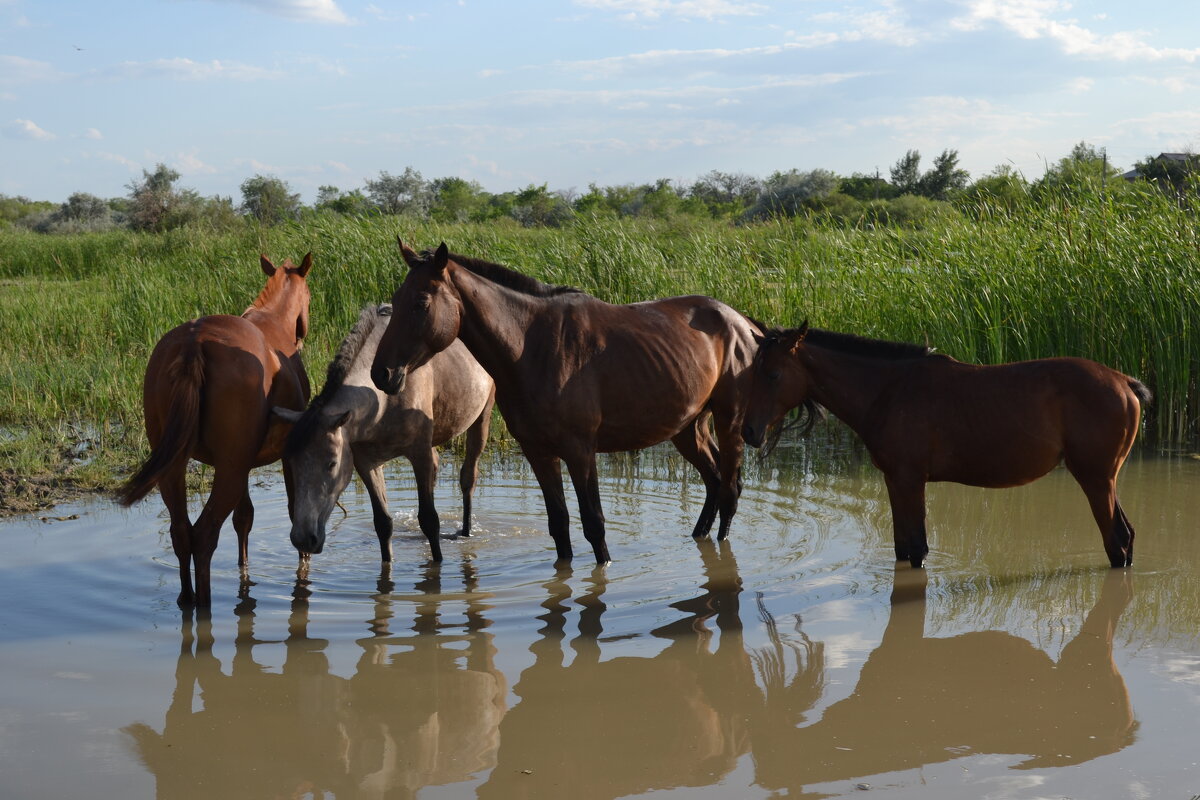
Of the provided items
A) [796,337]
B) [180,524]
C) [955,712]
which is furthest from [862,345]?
[180,524]

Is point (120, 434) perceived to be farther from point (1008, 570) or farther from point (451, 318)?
point (1008, 570)

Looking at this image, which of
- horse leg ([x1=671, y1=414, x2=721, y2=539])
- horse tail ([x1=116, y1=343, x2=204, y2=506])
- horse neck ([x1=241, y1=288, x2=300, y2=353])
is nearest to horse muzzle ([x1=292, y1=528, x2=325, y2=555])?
horse tail ([x1=116, y1=343, x2=204, y2=506])

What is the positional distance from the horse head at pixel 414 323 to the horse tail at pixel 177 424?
0.79 m

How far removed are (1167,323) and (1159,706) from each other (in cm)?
533

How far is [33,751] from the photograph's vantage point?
3453 millimetres

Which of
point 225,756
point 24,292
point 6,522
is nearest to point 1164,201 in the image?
point 225,756

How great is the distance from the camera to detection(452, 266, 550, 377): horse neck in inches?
209

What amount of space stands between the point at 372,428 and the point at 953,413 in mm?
2985

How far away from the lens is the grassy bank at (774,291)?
826cm

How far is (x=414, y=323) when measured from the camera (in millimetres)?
4961

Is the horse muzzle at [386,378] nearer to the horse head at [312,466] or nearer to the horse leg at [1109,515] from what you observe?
the horse head at [312,466]

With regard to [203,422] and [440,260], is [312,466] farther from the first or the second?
[440,260]

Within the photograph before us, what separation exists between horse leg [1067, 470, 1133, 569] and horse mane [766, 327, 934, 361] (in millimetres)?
958

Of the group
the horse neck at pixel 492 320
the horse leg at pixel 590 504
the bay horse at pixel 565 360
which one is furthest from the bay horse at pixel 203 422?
the horse leg at pixel 590 504
